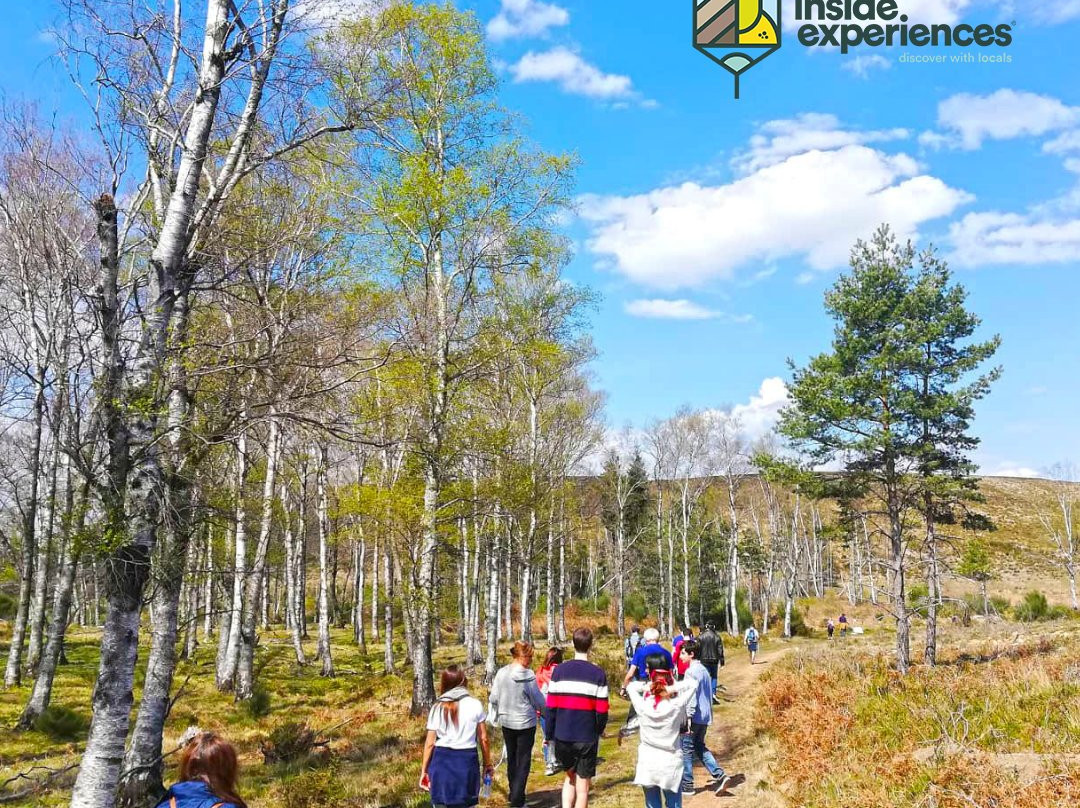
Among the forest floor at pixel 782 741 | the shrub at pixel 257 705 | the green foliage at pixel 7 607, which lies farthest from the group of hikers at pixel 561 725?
the green foliage at pixel 7 607

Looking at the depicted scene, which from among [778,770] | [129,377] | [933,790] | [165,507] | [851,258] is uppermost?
[851,258]

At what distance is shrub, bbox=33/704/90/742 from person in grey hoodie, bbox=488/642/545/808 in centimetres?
A: 1112

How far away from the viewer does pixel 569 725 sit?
657 cm

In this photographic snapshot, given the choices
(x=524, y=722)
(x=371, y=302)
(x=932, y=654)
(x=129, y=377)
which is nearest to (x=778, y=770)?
(x=524, y=722)

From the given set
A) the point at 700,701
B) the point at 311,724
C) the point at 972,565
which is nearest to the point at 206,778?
the point at 700,701

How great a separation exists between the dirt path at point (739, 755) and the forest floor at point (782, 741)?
0.12 feet

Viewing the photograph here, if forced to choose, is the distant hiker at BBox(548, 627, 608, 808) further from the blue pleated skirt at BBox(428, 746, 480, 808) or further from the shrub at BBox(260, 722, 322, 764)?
the shrub at BBox(260, 722, 322, 764)

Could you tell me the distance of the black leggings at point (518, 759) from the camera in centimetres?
717

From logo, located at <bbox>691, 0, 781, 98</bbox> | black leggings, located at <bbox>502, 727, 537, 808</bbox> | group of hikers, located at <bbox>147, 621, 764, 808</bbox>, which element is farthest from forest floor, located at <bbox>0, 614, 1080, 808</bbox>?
logo, located at <bbox>691, 0, 781, 98</bbox>

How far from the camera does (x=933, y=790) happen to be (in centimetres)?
643

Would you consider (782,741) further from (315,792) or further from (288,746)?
(288,746)

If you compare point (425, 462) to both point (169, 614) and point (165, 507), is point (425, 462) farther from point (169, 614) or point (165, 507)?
point (165, 507)

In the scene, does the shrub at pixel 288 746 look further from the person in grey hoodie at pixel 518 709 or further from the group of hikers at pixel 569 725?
the group of hikers at pixel 569 725

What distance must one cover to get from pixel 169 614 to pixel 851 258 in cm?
2282
